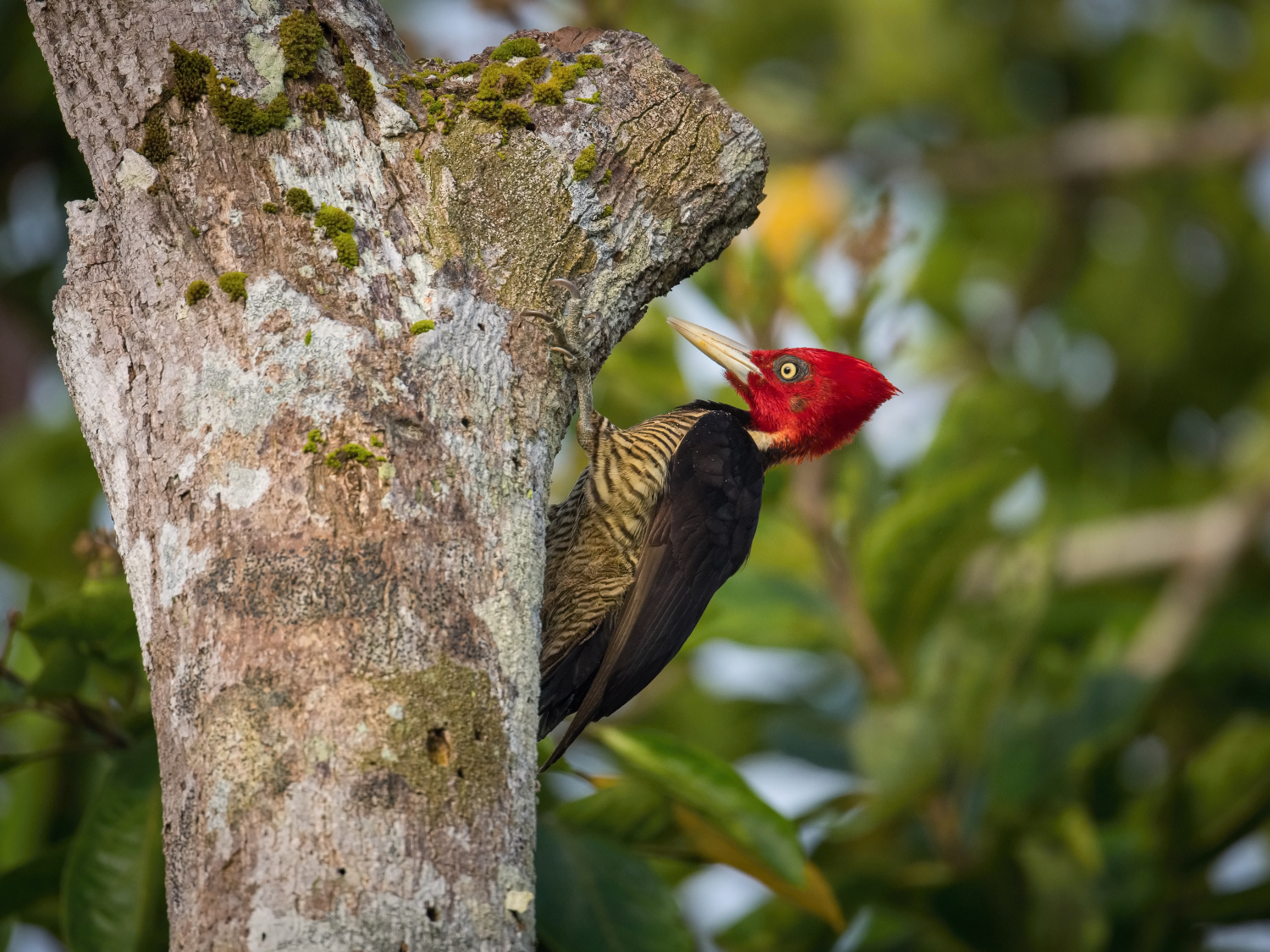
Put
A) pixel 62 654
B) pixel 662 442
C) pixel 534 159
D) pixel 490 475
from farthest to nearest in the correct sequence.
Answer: pixel 662 442 → pixel 62 654 → pixel 534 159 → pixel 490 475

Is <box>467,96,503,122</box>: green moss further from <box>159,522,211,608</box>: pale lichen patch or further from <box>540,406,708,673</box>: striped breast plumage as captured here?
<box>540,406,708,673</box>: striped breast plumage

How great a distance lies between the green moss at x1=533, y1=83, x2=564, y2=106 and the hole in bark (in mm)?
1386

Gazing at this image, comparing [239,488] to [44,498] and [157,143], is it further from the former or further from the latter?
[44,498]

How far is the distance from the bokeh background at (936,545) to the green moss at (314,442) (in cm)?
101

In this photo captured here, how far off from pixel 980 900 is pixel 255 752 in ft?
Result: 8.90

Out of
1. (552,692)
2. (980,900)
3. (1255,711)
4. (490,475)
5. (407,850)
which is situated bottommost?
(407,850)

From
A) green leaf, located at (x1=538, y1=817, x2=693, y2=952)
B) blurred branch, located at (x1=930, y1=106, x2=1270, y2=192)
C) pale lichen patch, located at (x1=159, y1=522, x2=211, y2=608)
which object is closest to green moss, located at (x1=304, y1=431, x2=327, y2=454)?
pale lichen patch, located at (x1=159, y1=522, x2=211, y2=608)

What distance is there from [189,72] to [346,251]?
453mm

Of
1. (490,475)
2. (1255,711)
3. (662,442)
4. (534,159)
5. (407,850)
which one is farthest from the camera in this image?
(1255,711)

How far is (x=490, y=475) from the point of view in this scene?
7.16ft

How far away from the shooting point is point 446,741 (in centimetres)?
192

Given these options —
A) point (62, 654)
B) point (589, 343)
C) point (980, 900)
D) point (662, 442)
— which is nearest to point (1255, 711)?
point (980, 900)

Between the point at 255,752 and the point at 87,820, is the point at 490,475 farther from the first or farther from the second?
the point at 87,820

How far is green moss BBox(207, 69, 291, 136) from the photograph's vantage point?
7.47 feet
